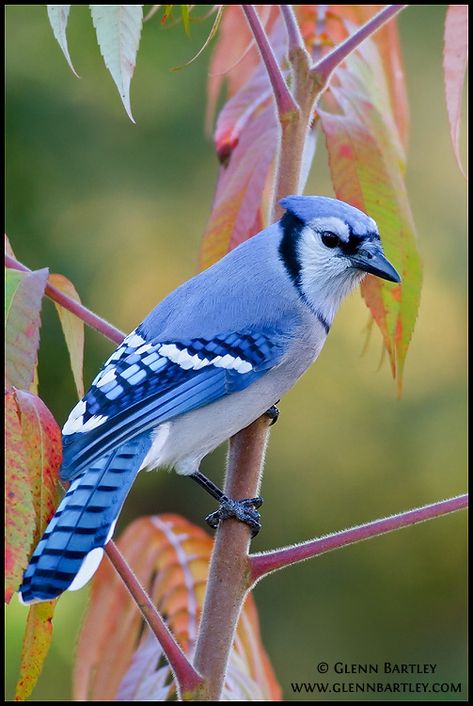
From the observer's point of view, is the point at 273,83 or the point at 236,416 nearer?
the point at 273,83

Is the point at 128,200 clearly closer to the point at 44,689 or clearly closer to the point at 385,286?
the point at 44,689

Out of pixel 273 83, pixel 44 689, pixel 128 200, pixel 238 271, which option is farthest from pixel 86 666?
pixel 128 200

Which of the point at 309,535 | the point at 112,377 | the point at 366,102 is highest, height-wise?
the point at 366,102

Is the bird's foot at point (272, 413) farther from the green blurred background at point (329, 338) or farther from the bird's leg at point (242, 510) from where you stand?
the green blurred background at point (329, 338)

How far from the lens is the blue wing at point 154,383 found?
42.1 inches

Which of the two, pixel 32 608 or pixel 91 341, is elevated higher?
pixel 32 608

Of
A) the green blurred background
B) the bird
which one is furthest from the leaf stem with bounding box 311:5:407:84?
the green blurred background

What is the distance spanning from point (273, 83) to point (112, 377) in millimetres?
379

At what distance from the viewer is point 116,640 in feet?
4.05

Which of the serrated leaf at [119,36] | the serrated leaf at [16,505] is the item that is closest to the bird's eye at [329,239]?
the serrated leaf at [119,36]

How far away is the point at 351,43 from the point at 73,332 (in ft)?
1.44

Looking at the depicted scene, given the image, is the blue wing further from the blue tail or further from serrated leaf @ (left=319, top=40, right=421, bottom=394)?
serrated leaf @ (left=319, top=40, right=421, bottom=394)

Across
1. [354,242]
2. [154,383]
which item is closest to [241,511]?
[154,383]

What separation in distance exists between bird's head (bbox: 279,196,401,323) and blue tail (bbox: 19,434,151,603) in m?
0.38
